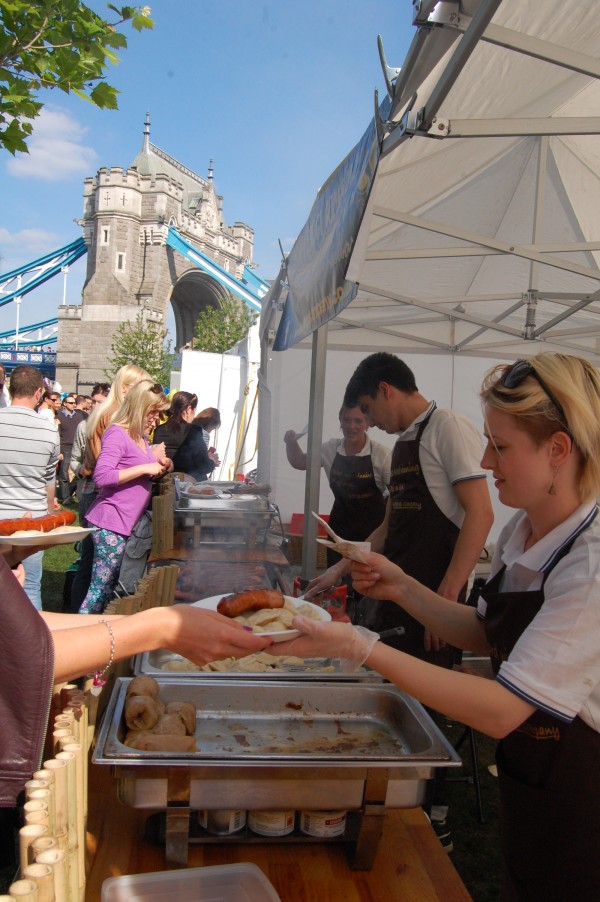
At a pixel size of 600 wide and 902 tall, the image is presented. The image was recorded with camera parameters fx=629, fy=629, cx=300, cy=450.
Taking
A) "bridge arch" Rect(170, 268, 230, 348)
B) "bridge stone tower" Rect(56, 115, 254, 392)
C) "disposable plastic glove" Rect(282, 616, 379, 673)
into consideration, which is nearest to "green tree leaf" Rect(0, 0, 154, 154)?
"disposable plastic glove" Rect(282, 616, 379, 673)

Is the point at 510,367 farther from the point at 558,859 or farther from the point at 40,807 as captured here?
the point at 40,807

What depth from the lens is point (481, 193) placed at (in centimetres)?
469

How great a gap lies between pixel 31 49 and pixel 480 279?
4020 millimetres

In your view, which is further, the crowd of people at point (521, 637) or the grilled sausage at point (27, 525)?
the grilled sausage at point (27, 525)

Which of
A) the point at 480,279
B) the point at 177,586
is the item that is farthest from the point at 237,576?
the point at 480,279

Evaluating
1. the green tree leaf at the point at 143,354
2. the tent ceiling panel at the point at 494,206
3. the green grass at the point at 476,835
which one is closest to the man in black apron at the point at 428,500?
the tent ceiling panel at the point at 494,206

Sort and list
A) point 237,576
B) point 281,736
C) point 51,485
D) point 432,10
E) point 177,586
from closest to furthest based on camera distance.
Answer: point 281,736 < point 432,10 < point 177,586 < point 237,576 < point 51,485

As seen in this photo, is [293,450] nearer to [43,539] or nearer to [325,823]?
[43,539]

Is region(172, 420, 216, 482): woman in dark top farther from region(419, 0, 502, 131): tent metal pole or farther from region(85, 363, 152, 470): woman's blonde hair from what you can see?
region(419, 0, 502, 131): tent metal pole

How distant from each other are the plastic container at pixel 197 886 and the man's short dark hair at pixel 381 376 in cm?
225

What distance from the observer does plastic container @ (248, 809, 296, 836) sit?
1.40 metres

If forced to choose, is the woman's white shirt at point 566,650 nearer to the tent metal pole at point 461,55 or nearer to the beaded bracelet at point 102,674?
the beaded bracelet at point 102,674

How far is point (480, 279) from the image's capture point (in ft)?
19.3

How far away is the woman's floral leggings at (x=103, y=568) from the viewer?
421 cm
